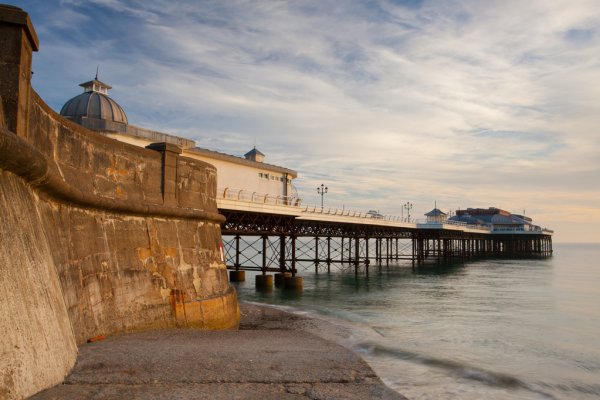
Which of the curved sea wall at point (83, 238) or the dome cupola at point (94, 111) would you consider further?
the dome cupola at point (94, 111)

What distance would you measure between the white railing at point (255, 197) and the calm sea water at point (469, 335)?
5521 mm

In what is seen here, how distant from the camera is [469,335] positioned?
58.9 ft

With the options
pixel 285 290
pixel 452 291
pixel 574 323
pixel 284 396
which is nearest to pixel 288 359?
pixel 284 396

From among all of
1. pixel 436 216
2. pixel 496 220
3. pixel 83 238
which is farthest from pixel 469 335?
pixel 496 220

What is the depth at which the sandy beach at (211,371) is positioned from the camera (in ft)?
22.9

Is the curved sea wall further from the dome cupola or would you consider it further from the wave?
the dome cupola

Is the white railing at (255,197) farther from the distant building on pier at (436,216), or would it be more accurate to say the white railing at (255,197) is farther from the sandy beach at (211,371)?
the distant building on pier at (436,216)

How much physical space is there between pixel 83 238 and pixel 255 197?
19.4 meters

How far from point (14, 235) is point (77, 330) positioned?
12.0 ft

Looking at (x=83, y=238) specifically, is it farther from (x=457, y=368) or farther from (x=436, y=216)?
(x=436, y=216)

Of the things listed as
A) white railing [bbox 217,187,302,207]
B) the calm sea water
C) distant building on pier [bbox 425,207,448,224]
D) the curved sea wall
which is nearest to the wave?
the calm sea water

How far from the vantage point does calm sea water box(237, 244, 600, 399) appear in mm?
11758

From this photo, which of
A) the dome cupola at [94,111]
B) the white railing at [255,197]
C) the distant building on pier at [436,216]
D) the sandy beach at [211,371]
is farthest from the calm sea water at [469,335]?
the distant building on pier at [436,216]

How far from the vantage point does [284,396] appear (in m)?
7.14
